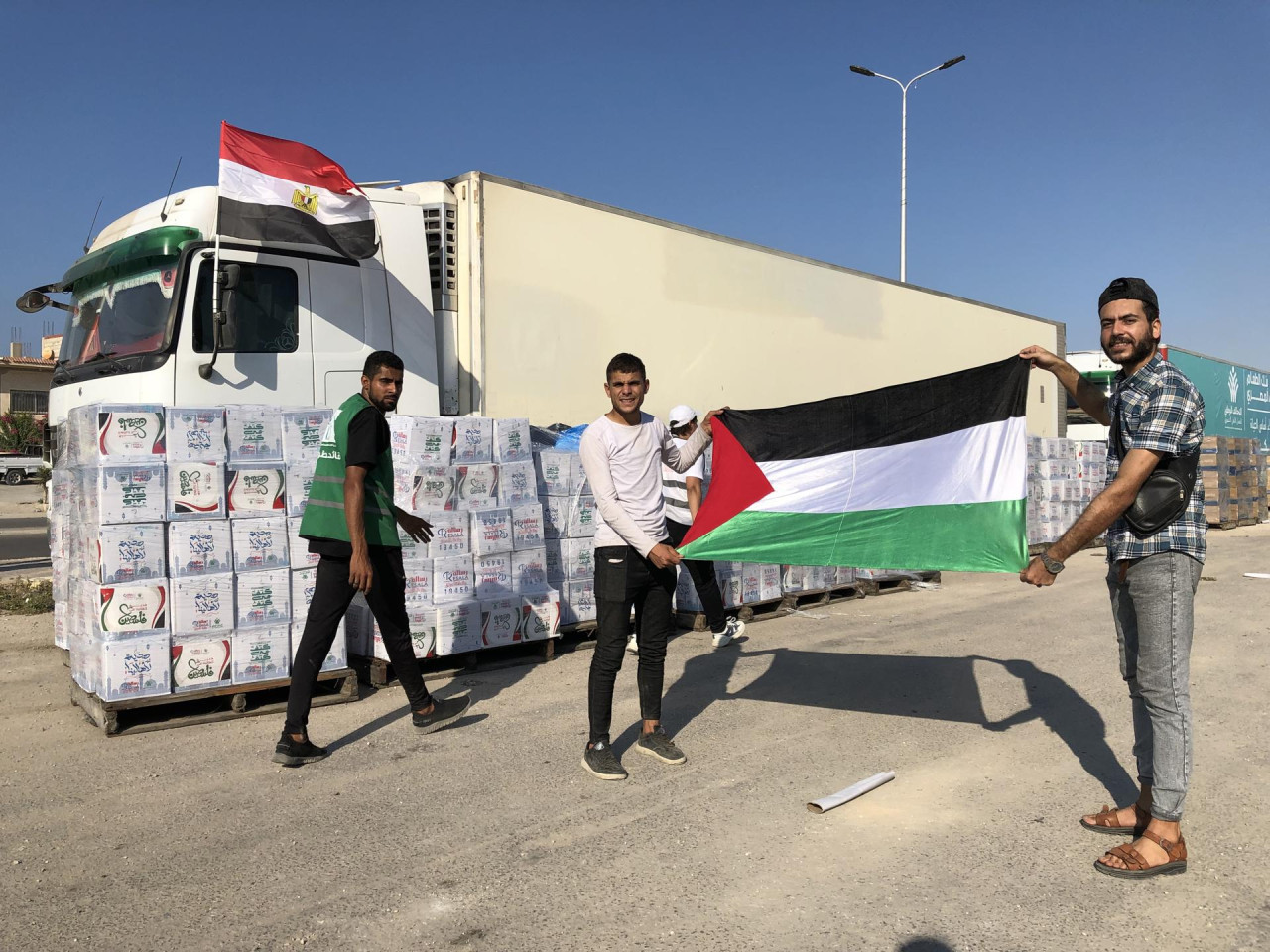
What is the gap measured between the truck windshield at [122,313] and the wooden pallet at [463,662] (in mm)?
2951

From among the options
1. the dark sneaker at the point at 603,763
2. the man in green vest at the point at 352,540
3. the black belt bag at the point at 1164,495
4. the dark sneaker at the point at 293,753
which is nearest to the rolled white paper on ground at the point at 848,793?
the dark sneaker at the point at 603,763

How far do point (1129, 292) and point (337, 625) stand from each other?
13.2 feet

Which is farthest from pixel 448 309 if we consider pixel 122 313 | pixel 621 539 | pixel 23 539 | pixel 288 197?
pixel 23 539

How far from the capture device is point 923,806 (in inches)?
167

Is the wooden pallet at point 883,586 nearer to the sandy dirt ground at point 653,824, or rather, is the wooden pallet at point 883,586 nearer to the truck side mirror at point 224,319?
the sandy dirt ground at point 653,824

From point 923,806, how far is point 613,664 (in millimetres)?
1554

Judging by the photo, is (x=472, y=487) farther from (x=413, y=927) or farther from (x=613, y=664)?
(x=413, y=927)

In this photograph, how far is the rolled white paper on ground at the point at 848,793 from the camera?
4.20m

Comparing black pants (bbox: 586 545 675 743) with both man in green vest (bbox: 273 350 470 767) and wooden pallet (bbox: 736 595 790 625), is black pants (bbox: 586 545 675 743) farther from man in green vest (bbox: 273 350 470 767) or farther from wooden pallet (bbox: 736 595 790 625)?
wooden pallet (bbox: 736 595 790 625)

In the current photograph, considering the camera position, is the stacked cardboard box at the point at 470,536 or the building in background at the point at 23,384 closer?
the stacked cardboard box at the point at 470,536

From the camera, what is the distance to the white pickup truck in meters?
39.0

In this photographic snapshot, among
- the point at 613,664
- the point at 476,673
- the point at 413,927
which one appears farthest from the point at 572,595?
the point at 413,927

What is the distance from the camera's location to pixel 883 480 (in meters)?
5.26

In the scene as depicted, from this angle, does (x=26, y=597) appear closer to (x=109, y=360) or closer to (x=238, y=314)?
(x=109, y=360)
